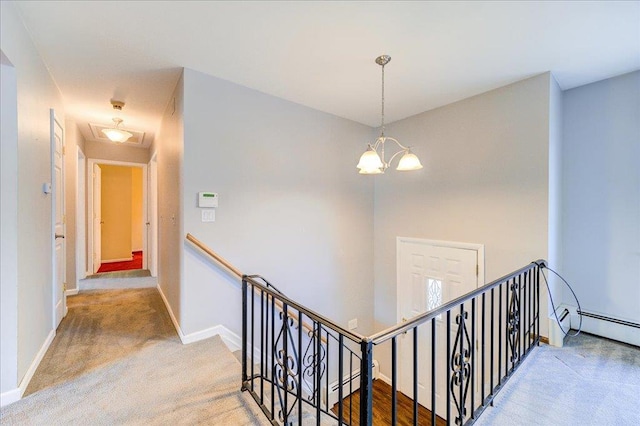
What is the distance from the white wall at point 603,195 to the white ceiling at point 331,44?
28 cm

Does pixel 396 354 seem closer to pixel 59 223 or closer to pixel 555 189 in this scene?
pixel 555 189

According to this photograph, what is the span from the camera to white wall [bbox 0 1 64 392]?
1859mm

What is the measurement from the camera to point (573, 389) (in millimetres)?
1971

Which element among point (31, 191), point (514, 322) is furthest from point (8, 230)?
point (514, 322)

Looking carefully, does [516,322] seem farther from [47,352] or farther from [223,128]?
[47,352]

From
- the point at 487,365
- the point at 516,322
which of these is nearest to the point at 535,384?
the point at 516,322

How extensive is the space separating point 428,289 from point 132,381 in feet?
10.5

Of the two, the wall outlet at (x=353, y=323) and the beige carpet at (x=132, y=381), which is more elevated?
the beige carpet at (x=132, y=381)

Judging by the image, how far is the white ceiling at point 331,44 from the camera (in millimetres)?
1873

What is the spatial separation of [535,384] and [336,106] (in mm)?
3266

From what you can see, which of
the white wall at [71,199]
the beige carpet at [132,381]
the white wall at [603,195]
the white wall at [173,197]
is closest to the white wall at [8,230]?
the beige carpet at [132,381]

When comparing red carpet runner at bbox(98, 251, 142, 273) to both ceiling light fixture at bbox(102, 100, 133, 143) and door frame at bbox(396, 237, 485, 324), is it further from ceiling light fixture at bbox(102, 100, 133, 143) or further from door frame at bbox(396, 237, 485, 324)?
door frame at bbox(396, 237, 485, 324)

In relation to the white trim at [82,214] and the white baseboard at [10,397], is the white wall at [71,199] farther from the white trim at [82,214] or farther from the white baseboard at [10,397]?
the white baseboard at [10,397]

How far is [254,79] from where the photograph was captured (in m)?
2.81
